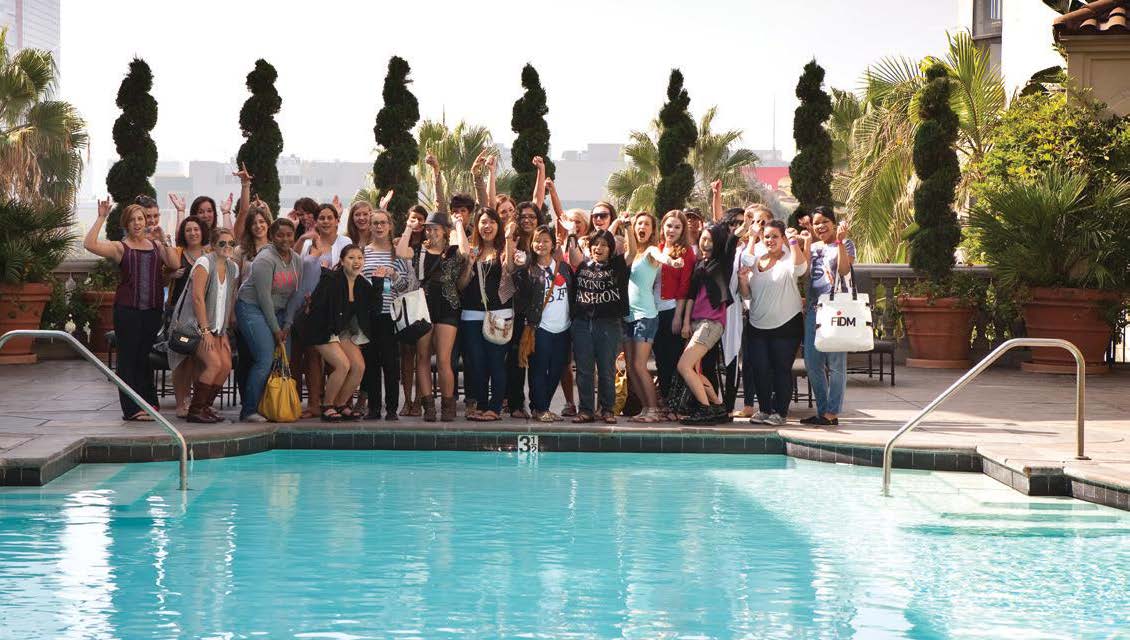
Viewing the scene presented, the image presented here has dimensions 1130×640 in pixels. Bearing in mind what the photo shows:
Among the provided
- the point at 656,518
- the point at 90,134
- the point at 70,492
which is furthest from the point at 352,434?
the point at 90,134

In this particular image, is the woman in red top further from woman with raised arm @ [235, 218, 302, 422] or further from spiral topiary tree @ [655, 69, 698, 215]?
spiral topiary tree @ [655, 69, 698, 215]

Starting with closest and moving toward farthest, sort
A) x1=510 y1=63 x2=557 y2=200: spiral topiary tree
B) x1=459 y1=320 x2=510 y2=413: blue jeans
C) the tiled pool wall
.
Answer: the tiled pool wall, x1=459 y1=320 x2=510 y2=413: blue jeans, x1=510 y1=63 x2=557 y2=200: spiral topiary tree

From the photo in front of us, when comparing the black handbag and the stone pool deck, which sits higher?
the black handbag

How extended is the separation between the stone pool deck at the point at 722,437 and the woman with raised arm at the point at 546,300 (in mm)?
515

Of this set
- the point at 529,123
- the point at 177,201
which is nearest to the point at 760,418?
the point at 177,201

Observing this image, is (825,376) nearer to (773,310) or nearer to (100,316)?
(773,310)

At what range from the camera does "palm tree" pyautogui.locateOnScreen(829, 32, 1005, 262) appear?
27.6 metres

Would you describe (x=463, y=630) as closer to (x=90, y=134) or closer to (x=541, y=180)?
(x=541, y=180)

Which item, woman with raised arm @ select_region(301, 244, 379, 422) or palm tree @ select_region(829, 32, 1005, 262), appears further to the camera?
palm tree @ select_region(829, 32, 1005, 262)

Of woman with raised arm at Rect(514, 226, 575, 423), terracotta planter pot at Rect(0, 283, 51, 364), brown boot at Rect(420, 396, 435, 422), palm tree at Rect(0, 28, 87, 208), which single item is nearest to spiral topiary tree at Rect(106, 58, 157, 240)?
terracotta planter pot at Rect(0, 283, 51, 364)

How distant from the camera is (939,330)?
604 inches

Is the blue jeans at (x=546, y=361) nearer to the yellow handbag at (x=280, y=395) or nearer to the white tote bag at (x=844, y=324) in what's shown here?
the yellow handbag at (x=280, y=395)

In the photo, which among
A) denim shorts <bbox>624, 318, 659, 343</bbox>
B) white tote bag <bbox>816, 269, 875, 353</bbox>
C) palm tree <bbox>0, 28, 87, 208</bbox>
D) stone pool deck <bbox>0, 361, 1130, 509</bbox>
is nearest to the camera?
stone pool deck <bbox>0, 361, 1130, 509</bbox>

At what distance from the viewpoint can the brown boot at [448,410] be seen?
10.7m
